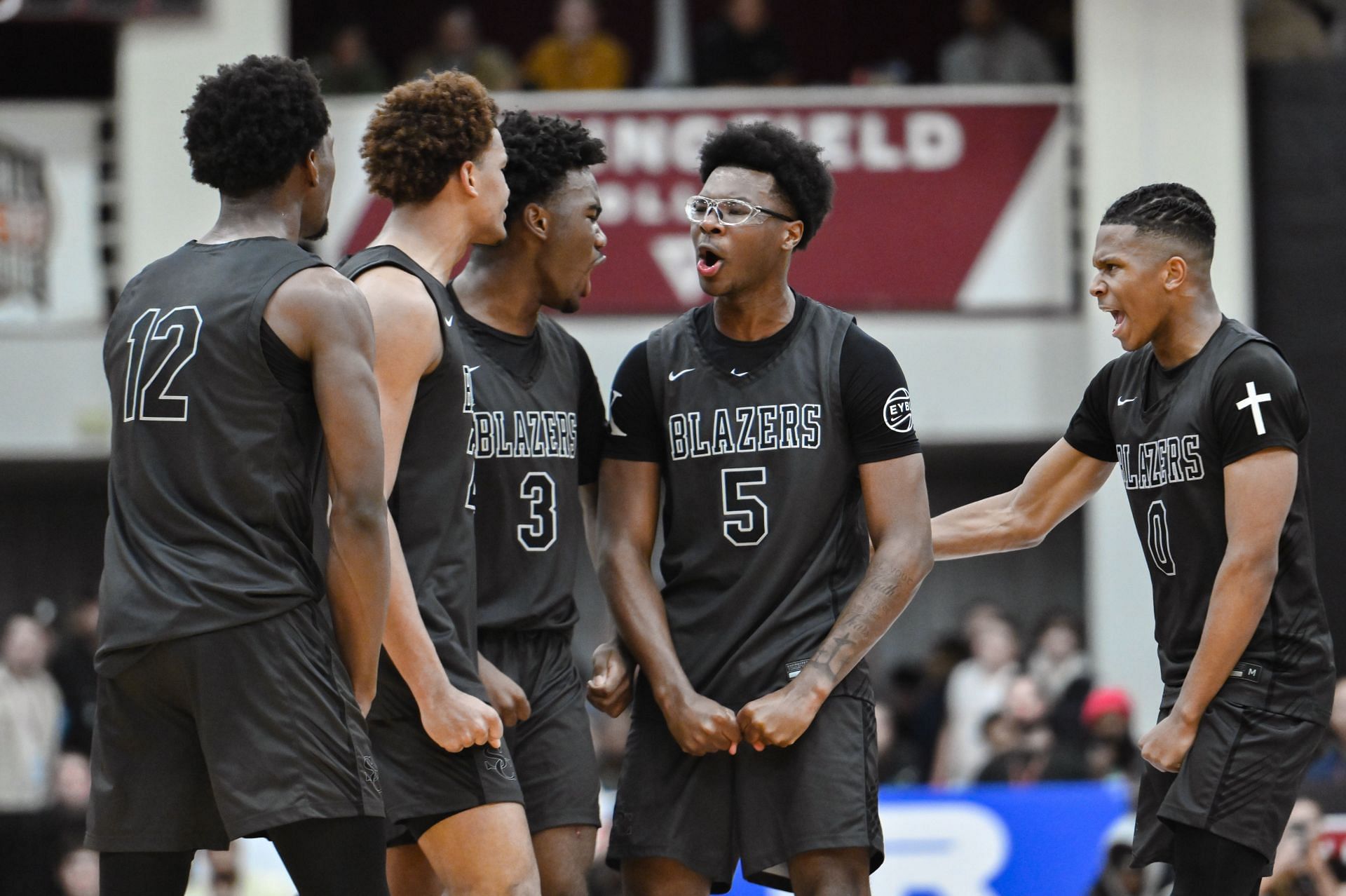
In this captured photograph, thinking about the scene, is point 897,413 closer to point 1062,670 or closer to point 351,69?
point 1062,670

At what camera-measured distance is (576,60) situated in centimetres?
1398

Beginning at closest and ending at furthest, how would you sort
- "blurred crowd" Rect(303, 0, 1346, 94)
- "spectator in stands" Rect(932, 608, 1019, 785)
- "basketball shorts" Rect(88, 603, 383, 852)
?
"basketball shorts" Rect(88, 603, 383, 852), "spectator in stands" Rect(932, 608, 1019, 785), "blurred crowd" Rect(303, 0, 1346, 94)

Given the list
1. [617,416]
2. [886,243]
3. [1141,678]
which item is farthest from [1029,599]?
[617,416]

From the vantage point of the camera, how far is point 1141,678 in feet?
40.8

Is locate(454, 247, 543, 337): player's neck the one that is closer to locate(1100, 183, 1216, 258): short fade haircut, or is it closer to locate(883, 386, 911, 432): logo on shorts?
locate(883, 386, 911, 432): logo on shorts

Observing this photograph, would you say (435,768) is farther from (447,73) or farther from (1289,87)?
(1289,87)

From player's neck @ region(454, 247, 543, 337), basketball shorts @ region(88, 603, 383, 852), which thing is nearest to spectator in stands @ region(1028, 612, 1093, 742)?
player's neck @ region(454, 247, 543, 337)

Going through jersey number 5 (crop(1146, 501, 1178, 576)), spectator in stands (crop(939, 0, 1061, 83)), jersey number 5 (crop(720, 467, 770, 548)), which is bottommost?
jersey number 5 (crop(1146, 501, 1178, 576))

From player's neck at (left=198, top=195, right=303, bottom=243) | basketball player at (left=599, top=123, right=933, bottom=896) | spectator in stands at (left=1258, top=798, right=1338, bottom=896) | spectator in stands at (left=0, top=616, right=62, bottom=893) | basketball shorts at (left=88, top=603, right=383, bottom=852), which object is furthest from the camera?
spectator in stands at (left=0, top=616, right=62, bottom=893)

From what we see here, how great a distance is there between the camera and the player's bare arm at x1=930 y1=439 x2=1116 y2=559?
5.25 m

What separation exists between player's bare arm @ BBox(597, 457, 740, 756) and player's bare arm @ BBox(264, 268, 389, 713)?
1.08m

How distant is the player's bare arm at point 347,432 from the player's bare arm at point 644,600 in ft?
3.56

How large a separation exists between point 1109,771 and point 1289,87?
5.81 metres

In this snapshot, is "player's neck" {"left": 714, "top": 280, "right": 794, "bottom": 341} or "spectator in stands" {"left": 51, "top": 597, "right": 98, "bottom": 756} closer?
"player's neck" {"left": 714, "top": 280, "right": 794, "bottom": 341}
